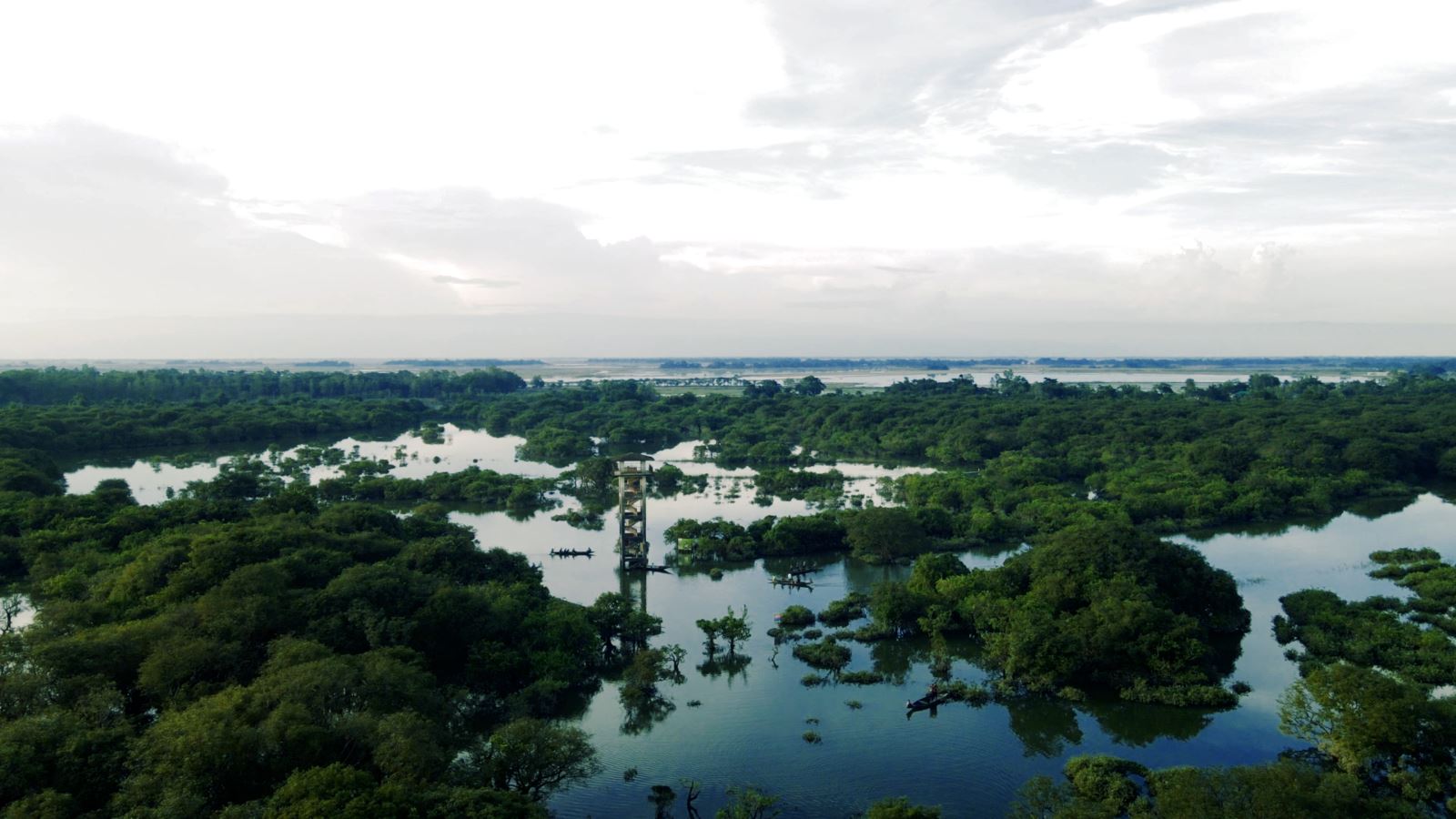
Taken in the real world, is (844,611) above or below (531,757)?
below

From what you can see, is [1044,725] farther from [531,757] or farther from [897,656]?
[531,757]

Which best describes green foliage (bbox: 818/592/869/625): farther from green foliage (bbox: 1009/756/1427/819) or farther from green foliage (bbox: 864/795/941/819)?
green foliage (bbox: 864/795/941/819)

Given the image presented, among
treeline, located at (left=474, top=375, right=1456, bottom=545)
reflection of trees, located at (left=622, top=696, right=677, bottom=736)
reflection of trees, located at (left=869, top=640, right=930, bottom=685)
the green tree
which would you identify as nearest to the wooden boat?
reflection of trees, located at (left=869, top=640, right=930, bottom=685)

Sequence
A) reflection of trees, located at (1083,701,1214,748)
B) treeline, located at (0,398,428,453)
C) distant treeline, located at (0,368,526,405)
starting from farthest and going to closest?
distant treeline, located at (0,368,526,405)
treeline, located at (0,398,428,453)
reflection of trees, located at (1083,701,1214,748)

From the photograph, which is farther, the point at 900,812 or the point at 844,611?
the point at 844,611

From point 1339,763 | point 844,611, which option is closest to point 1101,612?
point 1339,763

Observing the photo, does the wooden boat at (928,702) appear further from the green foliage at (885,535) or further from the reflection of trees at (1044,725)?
the green foliage at (885,535)

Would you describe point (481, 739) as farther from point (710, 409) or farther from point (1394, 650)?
point (710, 409)

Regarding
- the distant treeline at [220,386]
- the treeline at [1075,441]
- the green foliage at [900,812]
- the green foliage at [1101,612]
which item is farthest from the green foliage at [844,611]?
the distant treeline at [220,386]
